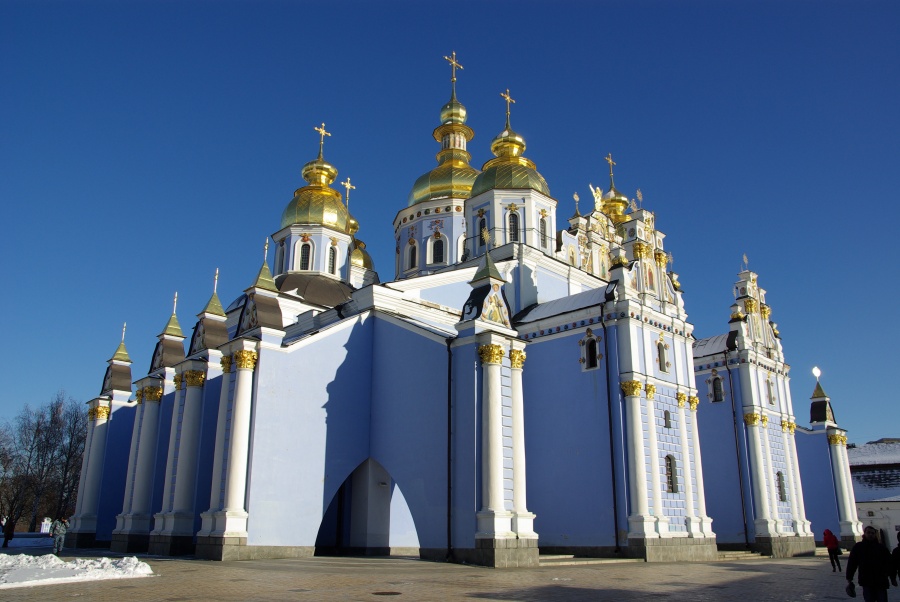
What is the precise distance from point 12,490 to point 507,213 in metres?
38.4

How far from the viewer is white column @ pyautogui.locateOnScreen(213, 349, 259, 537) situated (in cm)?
1652

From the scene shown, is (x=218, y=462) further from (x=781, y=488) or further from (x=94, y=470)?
(x=781, y=488)

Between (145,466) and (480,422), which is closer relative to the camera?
(480,422)

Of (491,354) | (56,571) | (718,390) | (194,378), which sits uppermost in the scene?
(718,390)

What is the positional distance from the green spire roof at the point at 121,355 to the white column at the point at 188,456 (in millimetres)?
9285

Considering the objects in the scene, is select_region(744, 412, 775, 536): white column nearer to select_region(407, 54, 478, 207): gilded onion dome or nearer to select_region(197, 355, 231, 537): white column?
select_region(407, 54, 478, 207): gilded onion dome

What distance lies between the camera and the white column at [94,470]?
83.9ft

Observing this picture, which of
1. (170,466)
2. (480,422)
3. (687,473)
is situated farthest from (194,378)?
(687,473)

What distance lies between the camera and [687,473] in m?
20.6

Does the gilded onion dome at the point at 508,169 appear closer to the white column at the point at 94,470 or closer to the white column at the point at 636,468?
the white column at the point at 636,468

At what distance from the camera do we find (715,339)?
27.6 meters

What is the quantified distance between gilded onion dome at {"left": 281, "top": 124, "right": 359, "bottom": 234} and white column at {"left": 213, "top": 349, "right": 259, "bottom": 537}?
13403 mm

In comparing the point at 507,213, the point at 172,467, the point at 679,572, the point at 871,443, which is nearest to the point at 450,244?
the point at 507,213

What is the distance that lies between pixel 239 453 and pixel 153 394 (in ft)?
24.0
